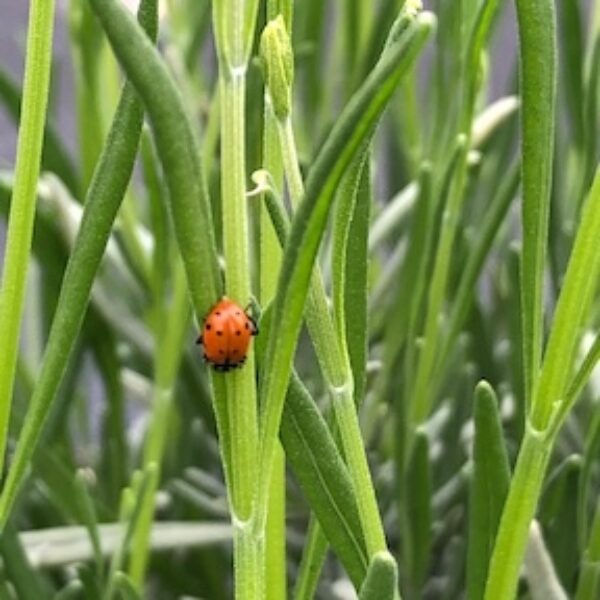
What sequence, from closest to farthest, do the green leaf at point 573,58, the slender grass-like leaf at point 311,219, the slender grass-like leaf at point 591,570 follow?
the slender grass-like leaf at point 311,219 → the slender grass-like leaf at point 591,570 → the green leaf at point 573,58

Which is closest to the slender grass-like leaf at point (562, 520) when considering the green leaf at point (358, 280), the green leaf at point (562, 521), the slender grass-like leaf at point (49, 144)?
the green leaf at point (562, 521)

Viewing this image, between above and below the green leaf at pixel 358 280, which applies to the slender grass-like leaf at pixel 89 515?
below

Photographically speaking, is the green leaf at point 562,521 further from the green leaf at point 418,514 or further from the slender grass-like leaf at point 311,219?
the slender grass-like leaf at point 311,219

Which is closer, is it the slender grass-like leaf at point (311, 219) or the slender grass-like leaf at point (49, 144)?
the slender grass-like leaf at point (311, 219)

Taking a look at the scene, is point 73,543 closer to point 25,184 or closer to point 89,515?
point 89,515

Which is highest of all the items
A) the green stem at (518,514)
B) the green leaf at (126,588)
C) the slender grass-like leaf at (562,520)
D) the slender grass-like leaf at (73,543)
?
the green stem at (518,514)

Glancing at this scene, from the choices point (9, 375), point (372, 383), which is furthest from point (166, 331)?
point (9, 375)
